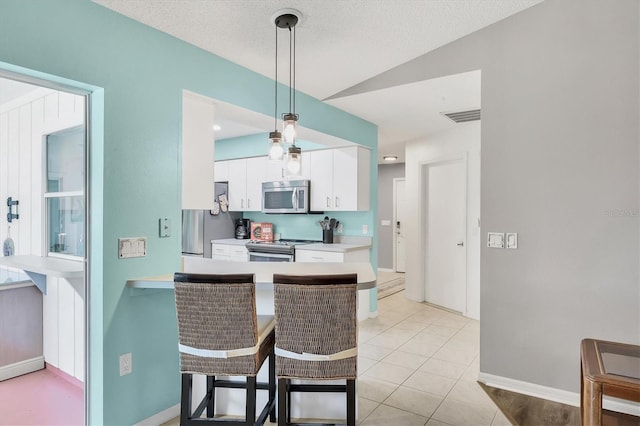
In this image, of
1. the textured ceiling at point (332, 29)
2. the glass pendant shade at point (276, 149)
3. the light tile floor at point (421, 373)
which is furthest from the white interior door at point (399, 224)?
the glass pendant shade at point (276, 149)

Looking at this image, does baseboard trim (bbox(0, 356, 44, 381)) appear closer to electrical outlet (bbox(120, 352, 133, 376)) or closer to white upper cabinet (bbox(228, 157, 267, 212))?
electrical outlet (bbox(120, 352, 133, 376))

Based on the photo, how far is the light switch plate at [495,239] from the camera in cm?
278

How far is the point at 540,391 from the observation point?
8.54ft

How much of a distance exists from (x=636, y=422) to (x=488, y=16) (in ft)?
8.38

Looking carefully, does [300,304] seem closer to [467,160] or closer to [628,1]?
[628,1]

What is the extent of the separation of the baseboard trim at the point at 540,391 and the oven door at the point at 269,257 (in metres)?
2.43

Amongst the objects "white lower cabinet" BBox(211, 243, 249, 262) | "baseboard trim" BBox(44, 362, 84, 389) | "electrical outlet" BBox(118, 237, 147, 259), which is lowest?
"baseboard trim" BBox(44, 362, 84, 389)

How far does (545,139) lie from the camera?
2.61m

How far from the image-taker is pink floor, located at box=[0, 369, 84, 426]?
220cm

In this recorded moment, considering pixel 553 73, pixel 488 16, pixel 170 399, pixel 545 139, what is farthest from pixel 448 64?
pixel 170 399

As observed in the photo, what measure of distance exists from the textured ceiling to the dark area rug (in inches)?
96.9

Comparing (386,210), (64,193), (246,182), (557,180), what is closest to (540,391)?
(557,180)

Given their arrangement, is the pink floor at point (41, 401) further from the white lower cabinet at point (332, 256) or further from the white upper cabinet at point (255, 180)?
the white upper cabinet at point (255, 180)

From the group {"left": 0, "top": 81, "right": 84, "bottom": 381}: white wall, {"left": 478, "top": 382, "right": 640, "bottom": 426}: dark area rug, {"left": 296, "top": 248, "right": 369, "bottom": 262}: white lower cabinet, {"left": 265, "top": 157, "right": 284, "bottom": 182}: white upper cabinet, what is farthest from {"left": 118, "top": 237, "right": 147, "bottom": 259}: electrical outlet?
{"left": 265, "top": 157, "right": 284, "bottom": 182}: white upper cabinet
